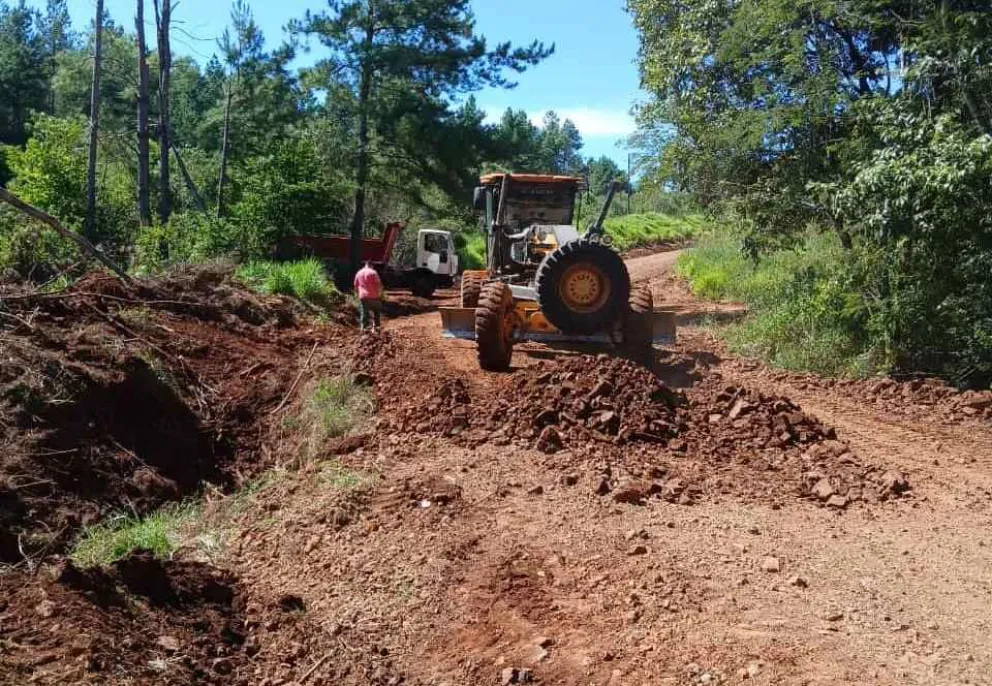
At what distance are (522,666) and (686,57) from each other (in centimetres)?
1319

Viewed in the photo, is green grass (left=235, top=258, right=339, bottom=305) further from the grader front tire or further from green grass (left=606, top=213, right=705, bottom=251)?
green grass (left=606, top=213, right=705, bottom=251)

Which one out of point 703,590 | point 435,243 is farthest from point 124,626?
point 435,243

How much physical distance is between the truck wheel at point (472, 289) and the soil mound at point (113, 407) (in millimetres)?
3396

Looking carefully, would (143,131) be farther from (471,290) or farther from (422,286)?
(471,290)

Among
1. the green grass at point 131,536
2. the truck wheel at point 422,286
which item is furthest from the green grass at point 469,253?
the green grass at point 131,536

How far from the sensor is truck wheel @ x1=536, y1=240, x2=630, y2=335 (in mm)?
10164

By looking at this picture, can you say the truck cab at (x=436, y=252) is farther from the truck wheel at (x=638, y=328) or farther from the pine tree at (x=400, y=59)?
the truck wheel at (x=638, y=328)

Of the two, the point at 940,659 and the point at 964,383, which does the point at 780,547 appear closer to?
the point at 940,659

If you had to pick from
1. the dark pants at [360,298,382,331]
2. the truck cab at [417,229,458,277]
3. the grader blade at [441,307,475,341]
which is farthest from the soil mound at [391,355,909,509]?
the truck cab at [417,229,458,277]

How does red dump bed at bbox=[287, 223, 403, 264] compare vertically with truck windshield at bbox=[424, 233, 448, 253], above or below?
below

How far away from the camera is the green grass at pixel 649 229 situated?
130 ft

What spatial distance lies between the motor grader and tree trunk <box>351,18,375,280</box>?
936 cm

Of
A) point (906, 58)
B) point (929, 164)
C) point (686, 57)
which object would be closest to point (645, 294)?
point (929, 164)

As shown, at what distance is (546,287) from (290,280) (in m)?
7.83
